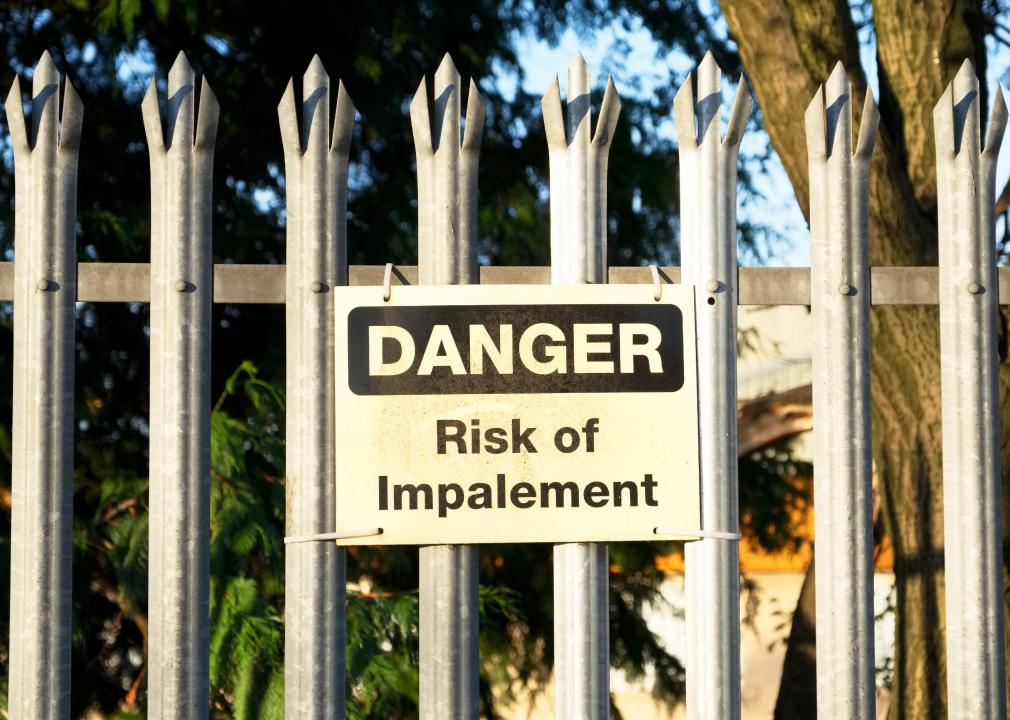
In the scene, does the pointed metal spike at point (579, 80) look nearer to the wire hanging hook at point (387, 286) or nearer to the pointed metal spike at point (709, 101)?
the pointed metal spike at point (709, 101)

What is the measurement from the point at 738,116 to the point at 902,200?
4.80 ft

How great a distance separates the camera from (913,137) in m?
3.96

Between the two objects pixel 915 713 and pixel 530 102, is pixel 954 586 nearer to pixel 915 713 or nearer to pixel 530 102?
pixel 915 713

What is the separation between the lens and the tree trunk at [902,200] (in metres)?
→ 3.72

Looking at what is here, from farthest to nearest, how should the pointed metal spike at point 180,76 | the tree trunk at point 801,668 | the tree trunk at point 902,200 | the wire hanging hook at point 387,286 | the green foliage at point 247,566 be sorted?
the tree trunk at point 801,668 → the tree trunk at point 902,200 → the green foliage at point 247,566 → the pointed metal spike at point 180,76 → the wire hanging hook at point 387,286

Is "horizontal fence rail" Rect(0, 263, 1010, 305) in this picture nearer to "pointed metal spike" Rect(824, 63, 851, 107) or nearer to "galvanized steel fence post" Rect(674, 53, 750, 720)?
"galvanized steel fence post" Rect(674, 53, 750, 720)

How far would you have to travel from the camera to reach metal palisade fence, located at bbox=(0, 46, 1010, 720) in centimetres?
236

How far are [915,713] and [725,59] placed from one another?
10.9 feet

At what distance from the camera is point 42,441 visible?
7.75 ft

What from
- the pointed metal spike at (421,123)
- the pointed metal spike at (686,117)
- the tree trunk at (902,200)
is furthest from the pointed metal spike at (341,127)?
the tree trunk at (902,200)

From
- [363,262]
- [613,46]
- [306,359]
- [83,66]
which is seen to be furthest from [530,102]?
[306,359]

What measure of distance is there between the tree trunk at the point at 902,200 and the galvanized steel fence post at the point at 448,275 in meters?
1.64

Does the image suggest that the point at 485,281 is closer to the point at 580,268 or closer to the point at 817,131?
the point at 580,268

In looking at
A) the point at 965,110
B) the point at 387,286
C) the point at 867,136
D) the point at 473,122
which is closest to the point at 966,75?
the point at 965,110
